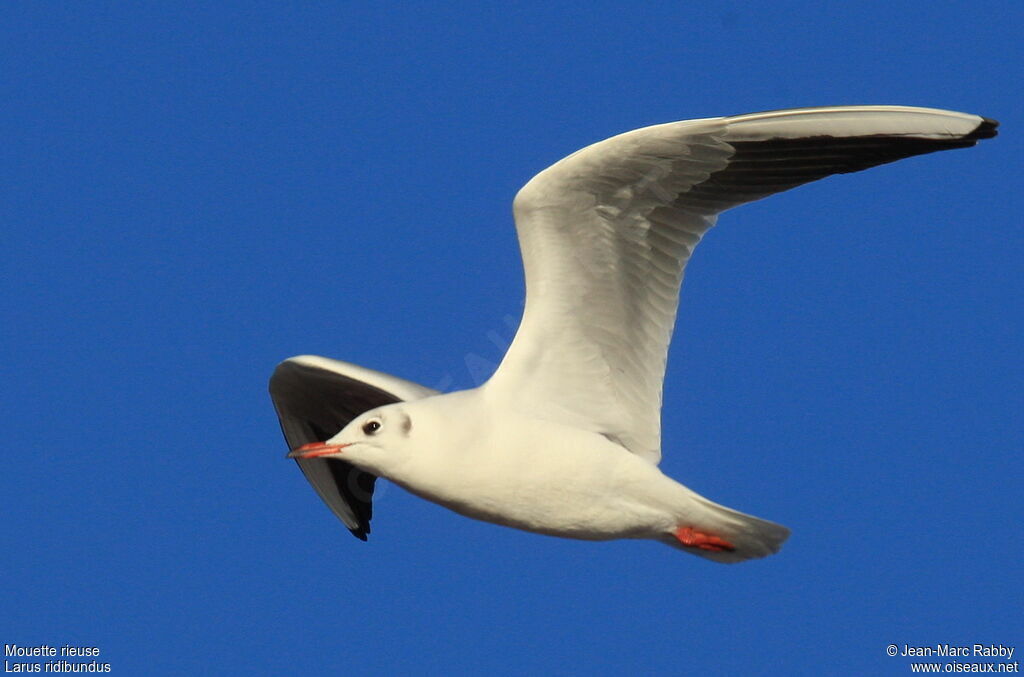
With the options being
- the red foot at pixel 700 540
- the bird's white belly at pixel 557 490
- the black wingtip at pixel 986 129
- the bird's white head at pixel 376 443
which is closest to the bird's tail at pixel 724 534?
the red foot at pixel 700 540

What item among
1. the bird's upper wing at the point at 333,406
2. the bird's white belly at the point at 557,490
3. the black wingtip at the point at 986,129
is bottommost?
the bird's white belly at the point at 557,490

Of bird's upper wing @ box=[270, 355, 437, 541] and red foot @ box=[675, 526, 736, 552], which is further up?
bird's upper wing @ box=[270, 355, 437, 541]

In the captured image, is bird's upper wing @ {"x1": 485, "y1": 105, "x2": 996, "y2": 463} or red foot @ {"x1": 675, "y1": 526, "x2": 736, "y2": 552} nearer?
bird's upper wing @ {"x1": 485, "y1": 105, "x2": 996, "y2": 463}

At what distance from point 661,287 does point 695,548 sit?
1.21 m

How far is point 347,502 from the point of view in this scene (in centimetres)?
998

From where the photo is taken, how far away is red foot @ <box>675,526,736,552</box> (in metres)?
7.84

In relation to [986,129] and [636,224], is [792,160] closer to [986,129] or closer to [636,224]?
[636,224]

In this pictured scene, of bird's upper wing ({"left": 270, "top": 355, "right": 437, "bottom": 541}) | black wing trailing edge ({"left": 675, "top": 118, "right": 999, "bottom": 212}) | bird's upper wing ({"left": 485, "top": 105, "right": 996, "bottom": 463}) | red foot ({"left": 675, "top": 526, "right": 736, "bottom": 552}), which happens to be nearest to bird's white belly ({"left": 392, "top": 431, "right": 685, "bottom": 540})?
red foot ({"left": 675, "top": 526, "right": 736, "bottom": 552})

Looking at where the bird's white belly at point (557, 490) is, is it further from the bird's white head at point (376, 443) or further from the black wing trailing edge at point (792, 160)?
the black wing trailing edge at point (792, 160)

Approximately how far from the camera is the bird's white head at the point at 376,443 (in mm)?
7664

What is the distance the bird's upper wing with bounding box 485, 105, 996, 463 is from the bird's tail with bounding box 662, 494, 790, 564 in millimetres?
417

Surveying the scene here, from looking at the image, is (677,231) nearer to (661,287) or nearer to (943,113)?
(661,287)

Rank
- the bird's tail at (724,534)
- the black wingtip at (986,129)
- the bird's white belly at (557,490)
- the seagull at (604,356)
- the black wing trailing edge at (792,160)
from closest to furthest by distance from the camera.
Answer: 1. the black wingtip at (986,129)
2. the black wing trailing edge at (792,160)
3. the seagull at (604,356)
4. the bird's white belly at (557,490)
5. the bird's tail at (724,534)

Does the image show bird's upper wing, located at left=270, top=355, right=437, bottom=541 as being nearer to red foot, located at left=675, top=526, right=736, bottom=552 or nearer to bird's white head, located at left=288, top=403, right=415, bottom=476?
bird's white head, located at left=288, top=403, right=415, bottom=476
